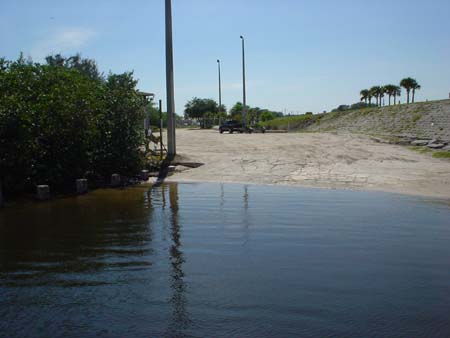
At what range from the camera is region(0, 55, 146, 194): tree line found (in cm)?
1422

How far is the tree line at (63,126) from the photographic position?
14.2m

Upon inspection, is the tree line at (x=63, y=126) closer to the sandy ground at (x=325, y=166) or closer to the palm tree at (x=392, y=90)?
the sandy ground at (x=325, y=166)

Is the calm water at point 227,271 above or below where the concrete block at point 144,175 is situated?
below

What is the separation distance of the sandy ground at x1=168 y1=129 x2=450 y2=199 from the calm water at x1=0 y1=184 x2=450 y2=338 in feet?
13.6

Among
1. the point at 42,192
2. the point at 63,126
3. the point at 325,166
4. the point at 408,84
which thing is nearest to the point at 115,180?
the point at 63,126

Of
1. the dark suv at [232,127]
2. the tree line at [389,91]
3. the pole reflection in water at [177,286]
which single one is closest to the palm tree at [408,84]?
the tree line at [389,91]

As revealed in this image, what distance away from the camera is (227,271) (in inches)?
269

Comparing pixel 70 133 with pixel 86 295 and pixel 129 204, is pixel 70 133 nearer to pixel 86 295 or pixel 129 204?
pixel 129 204

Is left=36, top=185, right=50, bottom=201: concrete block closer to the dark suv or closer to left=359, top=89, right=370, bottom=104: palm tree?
the dark suv

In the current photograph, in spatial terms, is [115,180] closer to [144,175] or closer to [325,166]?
[144,175]

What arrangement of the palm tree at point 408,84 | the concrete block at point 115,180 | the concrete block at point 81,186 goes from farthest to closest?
the palm tree at point 408,84, the concrete block at point 115,180, the concrete block at point 81,186

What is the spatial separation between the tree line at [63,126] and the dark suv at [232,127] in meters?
25.7

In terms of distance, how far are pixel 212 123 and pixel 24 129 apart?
1877 inches

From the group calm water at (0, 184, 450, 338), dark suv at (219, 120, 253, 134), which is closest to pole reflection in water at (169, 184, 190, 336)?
calm water at (0, 184, 450, 338)
